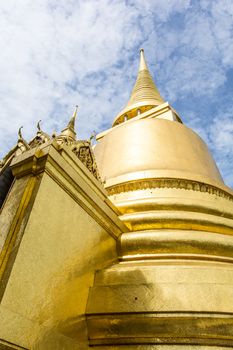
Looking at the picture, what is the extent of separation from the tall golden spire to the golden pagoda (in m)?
4.32

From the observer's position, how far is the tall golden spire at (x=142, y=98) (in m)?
7.01

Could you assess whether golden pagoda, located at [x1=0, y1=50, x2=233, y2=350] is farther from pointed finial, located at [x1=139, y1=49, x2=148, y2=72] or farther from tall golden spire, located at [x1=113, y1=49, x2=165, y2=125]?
pointed finial, located at [x1=139, y1=49, x2=148, y2=72]

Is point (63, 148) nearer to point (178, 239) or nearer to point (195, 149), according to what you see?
point (178, 239)

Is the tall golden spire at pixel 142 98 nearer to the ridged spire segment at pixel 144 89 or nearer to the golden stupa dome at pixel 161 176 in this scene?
the ridged spire segment at pixel 144 89

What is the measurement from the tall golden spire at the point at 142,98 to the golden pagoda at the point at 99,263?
4.32 meters

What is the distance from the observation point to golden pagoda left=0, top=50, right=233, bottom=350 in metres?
1.53

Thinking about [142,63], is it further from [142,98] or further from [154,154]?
[154,154]

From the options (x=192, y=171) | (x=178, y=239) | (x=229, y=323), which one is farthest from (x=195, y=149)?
(x=229, y=323)

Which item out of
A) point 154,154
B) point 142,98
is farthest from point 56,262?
point 142,98

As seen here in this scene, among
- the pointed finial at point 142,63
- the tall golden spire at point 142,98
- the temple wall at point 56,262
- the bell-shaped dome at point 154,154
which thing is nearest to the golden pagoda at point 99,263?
the temple wall at point 56,262

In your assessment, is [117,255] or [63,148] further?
[117,255]

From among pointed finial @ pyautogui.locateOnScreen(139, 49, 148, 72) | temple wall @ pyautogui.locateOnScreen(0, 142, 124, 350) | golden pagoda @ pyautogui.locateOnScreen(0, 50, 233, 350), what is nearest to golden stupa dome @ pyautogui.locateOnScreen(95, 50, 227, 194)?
golden pagoda @ pyautogui.locateOnScreen(0, 50, 233, 350)

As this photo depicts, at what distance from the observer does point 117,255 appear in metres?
2.50

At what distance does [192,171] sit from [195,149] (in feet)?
2.18
